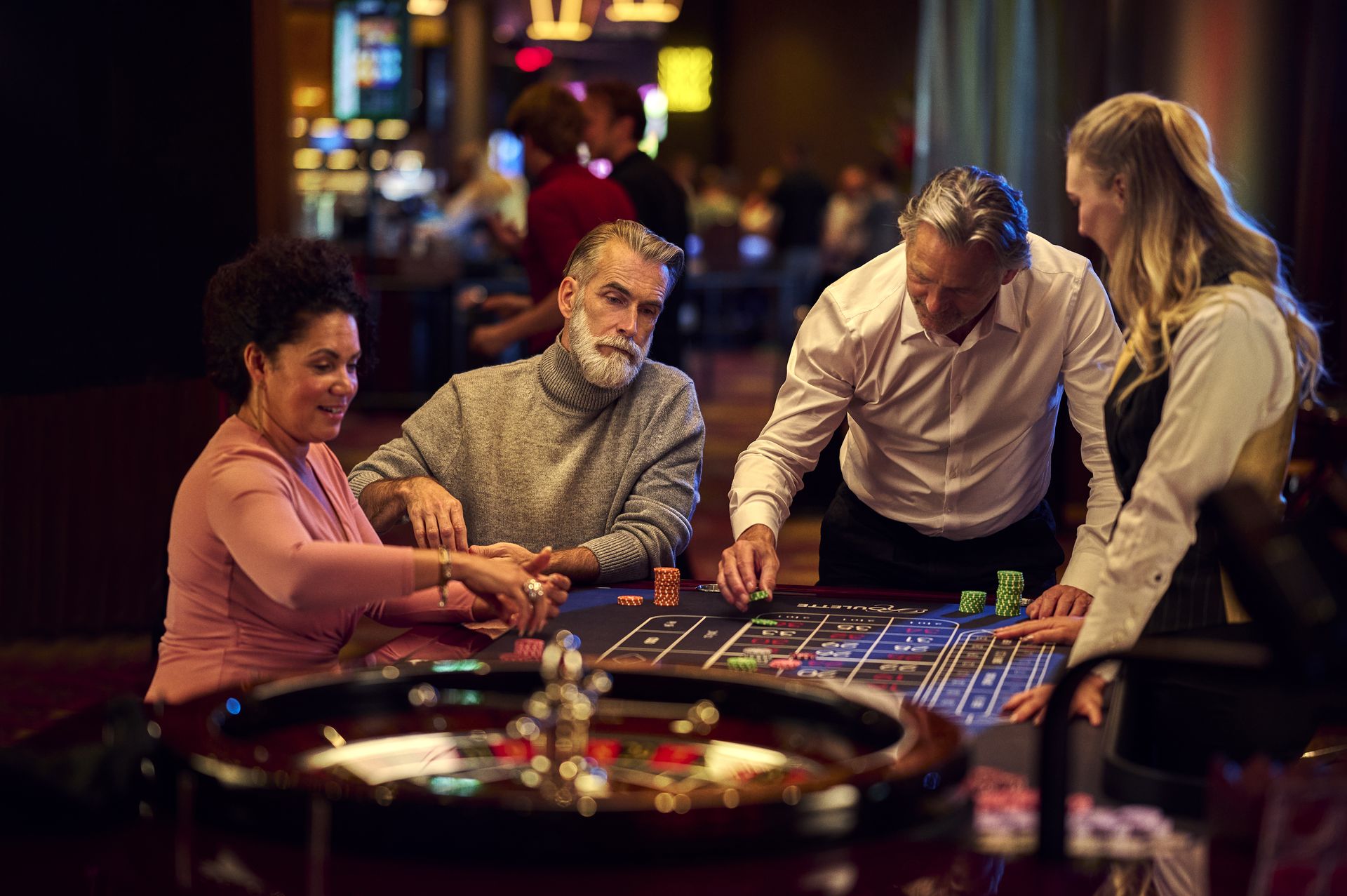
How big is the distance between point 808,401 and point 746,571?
1.69 ft

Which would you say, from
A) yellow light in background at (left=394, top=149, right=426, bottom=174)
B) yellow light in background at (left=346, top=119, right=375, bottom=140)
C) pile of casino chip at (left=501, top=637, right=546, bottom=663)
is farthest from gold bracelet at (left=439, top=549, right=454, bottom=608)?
yellow light in background at (left=394, top=149, right=426, bottom=174)

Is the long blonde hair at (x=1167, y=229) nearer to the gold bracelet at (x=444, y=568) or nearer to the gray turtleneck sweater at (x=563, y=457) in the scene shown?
the gold bracelet at (x=444, y=568)

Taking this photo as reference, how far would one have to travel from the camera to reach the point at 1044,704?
1845 mm

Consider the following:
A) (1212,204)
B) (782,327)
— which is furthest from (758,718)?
(782,327)

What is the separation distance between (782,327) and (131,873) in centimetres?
1314

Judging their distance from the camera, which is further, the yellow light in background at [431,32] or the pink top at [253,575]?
the yellow light in background at [431,32]

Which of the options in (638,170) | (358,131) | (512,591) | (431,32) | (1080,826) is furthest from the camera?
(431,32)

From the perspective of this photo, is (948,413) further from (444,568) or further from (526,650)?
(444,568)

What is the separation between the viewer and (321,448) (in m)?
2.30

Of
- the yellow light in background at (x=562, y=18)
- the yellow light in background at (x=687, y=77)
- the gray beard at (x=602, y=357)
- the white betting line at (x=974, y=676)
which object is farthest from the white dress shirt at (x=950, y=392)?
the yellow light in background at (x=687, y=77)

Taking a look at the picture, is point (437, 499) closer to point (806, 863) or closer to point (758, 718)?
point (758, 718)

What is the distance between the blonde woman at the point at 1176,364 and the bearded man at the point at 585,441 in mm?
998

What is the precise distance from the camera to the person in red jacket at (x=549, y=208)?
15.9 ft

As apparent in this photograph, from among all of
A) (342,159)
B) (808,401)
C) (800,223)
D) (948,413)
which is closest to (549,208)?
(808,401)
